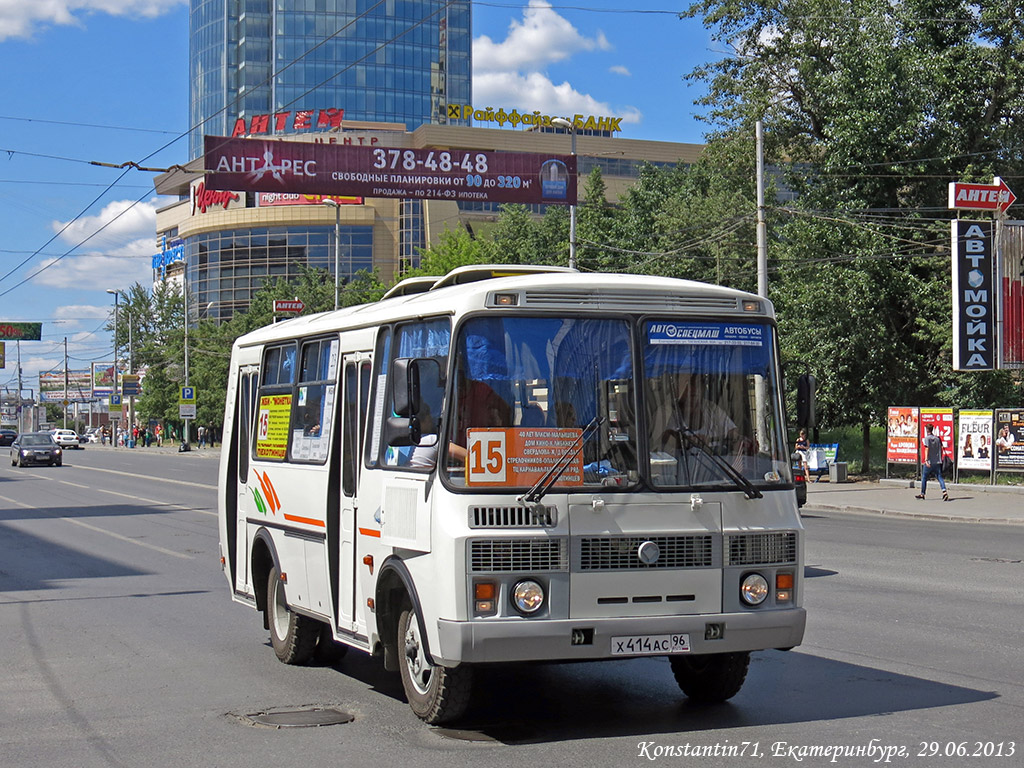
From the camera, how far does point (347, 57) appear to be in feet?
440

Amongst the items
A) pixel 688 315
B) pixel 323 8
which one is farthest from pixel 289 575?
pixel 323 8

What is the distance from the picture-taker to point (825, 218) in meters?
36.3

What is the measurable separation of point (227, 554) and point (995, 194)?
27.5 m

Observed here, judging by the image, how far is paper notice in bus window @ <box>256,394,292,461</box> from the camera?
372 inches

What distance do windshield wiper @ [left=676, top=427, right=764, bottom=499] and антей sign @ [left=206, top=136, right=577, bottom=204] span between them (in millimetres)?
27912

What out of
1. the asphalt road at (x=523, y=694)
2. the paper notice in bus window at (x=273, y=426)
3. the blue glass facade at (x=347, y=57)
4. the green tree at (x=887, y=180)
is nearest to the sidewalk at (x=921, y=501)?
the green tree at (x=887, y=180)

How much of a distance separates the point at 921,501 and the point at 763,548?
2295cm

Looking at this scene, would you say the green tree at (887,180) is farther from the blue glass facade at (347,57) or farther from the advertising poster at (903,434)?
the blue glass facade at (347,57)

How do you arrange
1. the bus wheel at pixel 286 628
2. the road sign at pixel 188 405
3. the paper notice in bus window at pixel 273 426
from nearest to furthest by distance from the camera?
1. the bus wheel at pixel 286 628
2. the paper notice in bus window at pixel 273 426
3. the road sign at pixel 188 405

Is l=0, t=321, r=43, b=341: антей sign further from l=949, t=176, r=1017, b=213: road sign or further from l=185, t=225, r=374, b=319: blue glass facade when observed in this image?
l=949, t=176, r=1017, b=213: road sign

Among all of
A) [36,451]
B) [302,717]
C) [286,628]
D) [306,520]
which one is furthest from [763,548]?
[36,451]

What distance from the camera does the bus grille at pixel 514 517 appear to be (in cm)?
666

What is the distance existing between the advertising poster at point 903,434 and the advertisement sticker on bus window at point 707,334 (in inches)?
1060

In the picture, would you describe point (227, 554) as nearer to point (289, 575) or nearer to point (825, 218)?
point (289, 575)
